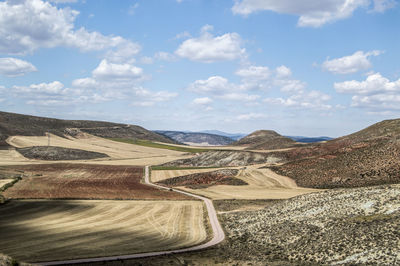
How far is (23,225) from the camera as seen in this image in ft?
117

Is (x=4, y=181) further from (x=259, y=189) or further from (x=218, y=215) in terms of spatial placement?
→ (x=259, y=189)

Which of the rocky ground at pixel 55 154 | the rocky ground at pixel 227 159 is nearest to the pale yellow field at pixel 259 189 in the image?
the rocky ground at pixel 227 159

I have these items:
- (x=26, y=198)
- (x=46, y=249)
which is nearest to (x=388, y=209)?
(x=46, y=249)

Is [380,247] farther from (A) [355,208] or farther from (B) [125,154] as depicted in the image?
(B) [125,154]

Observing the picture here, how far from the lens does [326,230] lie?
29766 millimetres

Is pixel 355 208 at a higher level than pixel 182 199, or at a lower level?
higher

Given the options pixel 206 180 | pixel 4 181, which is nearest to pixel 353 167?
pixel 206 180

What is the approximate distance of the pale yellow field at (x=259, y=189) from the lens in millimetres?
60644

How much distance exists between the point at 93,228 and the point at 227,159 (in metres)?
88.1

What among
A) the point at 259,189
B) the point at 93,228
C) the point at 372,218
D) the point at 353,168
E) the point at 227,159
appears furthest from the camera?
the point at 227,159

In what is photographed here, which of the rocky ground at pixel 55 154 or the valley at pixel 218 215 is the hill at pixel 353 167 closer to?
the valley at pixel 218 215

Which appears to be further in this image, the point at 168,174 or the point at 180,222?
the point at 168,174

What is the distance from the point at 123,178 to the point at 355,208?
61.8 metres

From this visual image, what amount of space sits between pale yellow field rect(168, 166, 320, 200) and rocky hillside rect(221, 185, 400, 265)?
18215 millimetres
